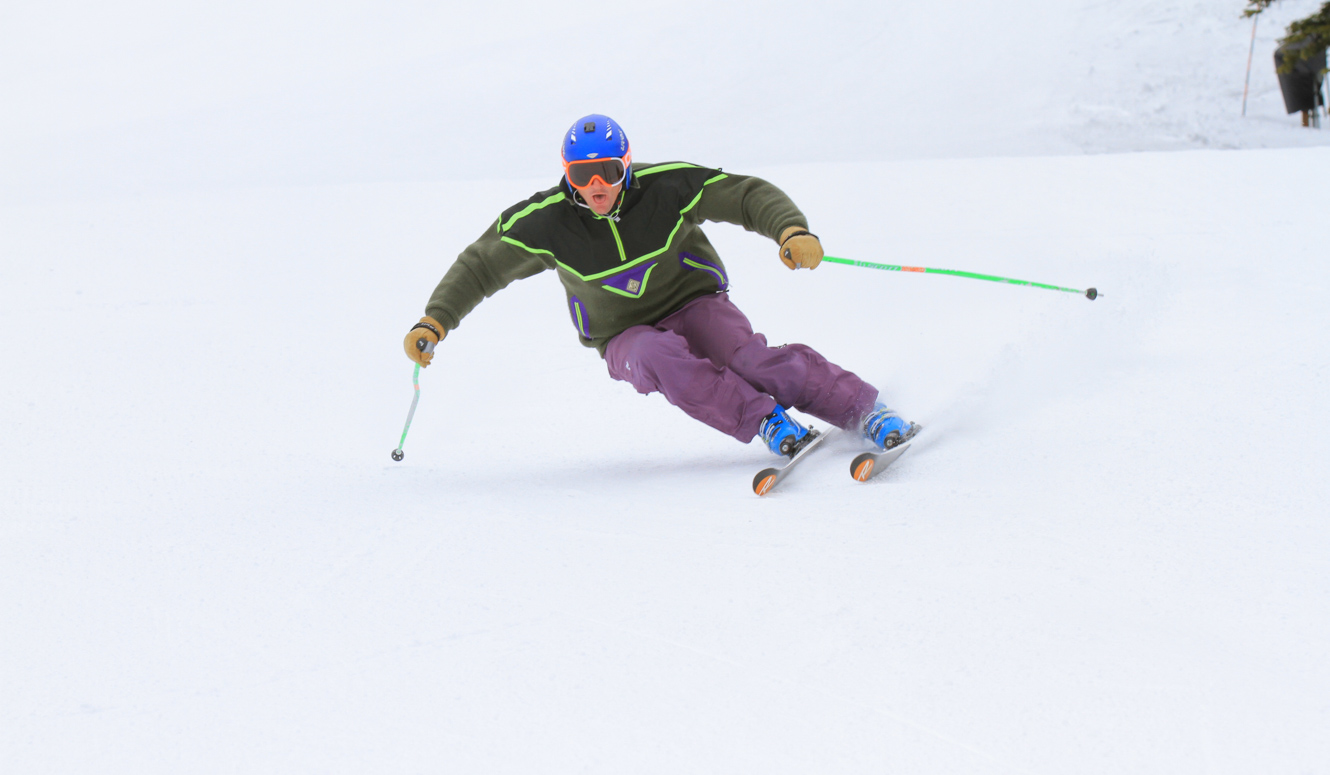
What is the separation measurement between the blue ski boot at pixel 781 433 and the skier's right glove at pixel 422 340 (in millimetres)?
1043

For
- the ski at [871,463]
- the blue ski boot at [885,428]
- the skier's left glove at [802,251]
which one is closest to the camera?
the ski at [871,463]

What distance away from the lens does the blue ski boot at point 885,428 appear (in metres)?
2.81

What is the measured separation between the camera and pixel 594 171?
9.43 ft

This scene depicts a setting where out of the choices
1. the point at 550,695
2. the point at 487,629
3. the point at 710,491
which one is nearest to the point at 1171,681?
the point at 550,695

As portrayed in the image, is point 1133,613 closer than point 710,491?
Yes

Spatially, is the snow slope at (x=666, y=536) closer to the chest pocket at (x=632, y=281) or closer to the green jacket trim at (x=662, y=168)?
the chest pocket at (x=632, y=281)

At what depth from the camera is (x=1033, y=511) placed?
2.16m

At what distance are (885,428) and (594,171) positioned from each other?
1.15m

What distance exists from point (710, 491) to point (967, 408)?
92 centimetres

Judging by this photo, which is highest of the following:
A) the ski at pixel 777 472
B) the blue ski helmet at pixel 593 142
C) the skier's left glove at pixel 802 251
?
the blue ski helmet at pixel 593 142

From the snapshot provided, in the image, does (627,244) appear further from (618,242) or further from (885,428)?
(885,428)

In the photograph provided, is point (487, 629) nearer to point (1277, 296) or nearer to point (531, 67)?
point (1277, 296)

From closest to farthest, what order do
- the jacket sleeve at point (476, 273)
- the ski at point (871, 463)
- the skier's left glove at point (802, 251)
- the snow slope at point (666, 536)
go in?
the snow slope at point (666, 536)
the ski at point (871, 463)
the skier's left glove at point (802, 251)
the jacket sleeve at point (476, 273)

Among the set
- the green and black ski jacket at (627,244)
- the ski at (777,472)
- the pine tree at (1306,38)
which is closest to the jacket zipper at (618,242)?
the green and black ski jacket at (627,244)
